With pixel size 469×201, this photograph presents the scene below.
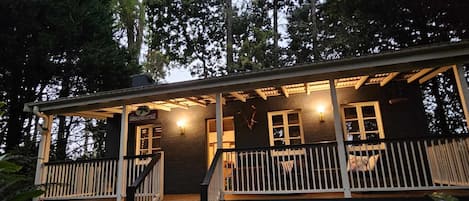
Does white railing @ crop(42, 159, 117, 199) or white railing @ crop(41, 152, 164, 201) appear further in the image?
white railing @ crop(42, 159, 117, 199)

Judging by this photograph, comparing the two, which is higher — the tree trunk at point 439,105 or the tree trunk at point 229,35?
the tree trunk at point 229,35

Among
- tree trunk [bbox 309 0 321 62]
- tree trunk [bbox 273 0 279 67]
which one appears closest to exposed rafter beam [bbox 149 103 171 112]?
tree trunk [bbox 273 0 279 67]

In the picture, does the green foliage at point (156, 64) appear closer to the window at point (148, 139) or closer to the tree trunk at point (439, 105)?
the window at point (148, 139)

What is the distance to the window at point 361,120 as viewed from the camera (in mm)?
6465

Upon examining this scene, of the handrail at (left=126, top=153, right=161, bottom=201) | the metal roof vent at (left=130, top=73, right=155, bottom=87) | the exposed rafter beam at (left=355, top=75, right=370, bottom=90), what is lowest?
the handrail at (left=126, top=153, right=161, bottom=201)

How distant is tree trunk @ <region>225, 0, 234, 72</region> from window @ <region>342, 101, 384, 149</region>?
9.33 meters

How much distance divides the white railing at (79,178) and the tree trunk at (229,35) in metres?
9.91

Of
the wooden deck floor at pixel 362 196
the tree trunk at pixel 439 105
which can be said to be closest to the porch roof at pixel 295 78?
the wooden deck floor at pixel 362 196

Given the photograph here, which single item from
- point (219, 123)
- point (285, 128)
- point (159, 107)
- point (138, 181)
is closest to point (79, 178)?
point (138, 181)

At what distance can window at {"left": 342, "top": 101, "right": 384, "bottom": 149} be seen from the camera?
646 centimetres

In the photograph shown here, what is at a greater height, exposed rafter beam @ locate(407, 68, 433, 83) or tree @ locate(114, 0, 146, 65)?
tree @ locate(114, 0, 146, 65)

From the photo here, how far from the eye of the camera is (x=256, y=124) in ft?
23.4

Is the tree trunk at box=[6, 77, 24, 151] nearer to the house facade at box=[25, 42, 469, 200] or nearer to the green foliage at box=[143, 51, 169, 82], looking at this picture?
the house facade at box=[25, 42, 469, 200]

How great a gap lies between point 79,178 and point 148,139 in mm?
2080
